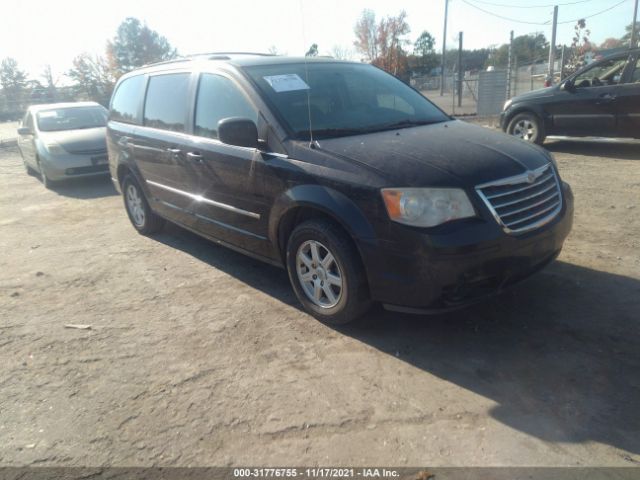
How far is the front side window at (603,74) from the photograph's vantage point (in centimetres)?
857

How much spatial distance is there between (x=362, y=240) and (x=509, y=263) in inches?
35.2

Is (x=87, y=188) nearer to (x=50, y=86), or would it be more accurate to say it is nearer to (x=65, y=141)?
(x=65, y=141)

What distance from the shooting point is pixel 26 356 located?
359cm

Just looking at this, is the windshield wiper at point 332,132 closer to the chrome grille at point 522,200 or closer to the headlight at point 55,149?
the chrome grille at point 522,200

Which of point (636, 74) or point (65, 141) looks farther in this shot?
point (65, 141)

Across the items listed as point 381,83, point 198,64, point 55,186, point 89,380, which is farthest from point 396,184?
point 55,186

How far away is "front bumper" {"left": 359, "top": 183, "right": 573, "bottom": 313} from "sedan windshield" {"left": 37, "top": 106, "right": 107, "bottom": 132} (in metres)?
8.98

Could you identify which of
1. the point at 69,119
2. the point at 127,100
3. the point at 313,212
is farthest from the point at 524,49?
the point at 313,212

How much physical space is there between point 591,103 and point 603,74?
0.64m

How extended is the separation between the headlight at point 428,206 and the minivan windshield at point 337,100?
953 millimetres

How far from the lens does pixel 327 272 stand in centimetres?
349

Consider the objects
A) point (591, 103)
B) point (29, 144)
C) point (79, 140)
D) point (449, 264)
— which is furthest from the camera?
point (29, 144)

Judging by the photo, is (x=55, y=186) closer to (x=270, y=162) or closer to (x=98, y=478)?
(x=270, y=162)

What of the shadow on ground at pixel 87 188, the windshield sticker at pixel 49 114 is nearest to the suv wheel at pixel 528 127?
the shadow on ground at pixel 87 188
